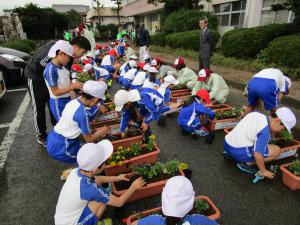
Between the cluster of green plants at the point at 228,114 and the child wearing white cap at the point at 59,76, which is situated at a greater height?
the child wearing white cap at the point at 59,76

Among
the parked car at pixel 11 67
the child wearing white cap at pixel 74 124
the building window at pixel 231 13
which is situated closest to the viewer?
the child wearing white cap at pixel 74 124

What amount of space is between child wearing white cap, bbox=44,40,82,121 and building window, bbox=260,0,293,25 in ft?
41.4

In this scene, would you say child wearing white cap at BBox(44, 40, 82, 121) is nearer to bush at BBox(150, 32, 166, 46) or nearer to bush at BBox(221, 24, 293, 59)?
bush at BBox(221, 24, 293, 59)

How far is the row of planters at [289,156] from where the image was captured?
311 centimetres

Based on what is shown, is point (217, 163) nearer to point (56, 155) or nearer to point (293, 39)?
point (56, 155)

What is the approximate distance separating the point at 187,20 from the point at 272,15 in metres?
5.81

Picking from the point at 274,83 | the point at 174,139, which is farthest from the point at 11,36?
the point at 274,83

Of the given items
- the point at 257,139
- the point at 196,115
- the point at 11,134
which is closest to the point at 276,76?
the point at 196,115

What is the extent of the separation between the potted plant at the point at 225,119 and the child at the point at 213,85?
0.93 meters

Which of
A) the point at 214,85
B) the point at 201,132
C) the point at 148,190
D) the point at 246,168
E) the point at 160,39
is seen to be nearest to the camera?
the point at 148,190

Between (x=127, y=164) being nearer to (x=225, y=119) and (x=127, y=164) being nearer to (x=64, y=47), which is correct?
(x=64, y=47)

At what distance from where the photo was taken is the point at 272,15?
12.8m

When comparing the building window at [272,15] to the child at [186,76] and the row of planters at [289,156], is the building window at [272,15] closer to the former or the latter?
the child at [186,76]

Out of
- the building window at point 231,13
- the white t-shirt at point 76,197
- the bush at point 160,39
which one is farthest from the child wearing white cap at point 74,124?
the bush at point 160,39
